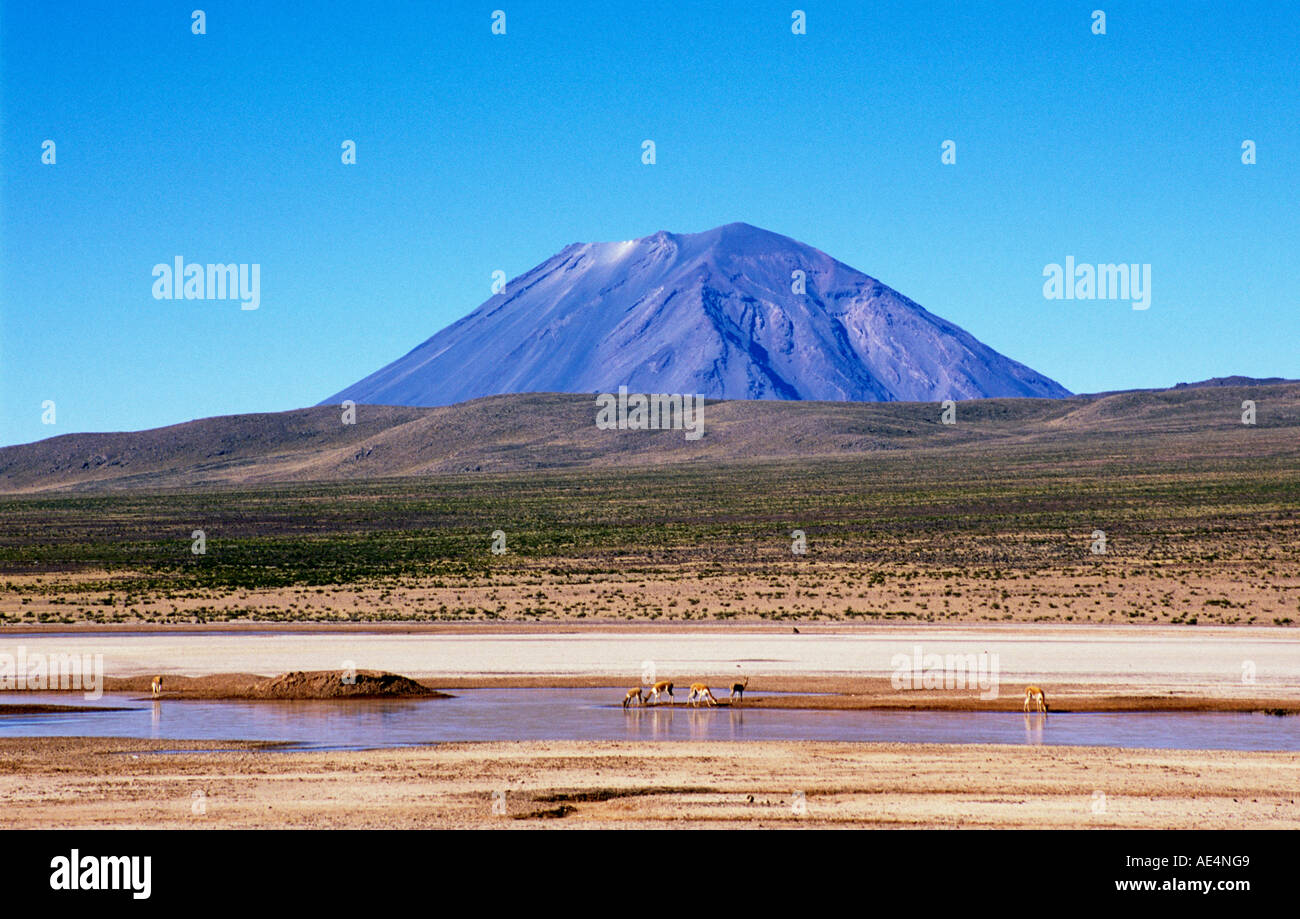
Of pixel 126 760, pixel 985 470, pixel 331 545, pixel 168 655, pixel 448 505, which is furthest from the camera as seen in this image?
pixel 985 470

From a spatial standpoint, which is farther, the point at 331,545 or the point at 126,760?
the point at 331,545

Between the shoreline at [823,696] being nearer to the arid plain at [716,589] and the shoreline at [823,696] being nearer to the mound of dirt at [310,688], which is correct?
the mound of dirt at [310,688]

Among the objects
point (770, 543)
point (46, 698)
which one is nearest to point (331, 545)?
point (770, 543)

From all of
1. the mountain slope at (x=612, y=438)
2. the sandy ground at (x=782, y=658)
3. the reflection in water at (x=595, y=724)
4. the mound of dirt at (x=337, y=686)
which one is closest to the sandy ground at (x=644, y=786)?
the reflection in water at (x=595, y=724)

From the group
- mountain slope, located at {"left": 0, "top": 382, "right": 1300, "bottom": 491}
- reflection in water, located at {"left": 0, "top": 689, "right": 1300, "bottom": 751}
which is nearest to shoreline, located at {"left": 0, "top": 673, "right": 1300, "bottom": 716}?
reflection in water, located at {"left": 0, "top": 689, "right": 1300, "bottom": 751}

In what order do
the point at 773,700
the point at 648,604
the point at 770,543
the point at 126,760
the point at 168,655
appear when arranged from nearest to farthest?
the point at 126,760 → the point at 773,700 → the point at 168,655 → the point at 648,604 → the point at 770,543

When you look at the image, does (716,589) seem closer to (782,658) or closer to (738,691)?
(782,658)

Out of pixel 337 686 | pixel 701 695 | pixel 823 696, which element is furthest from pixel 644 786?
pixel 337 686
